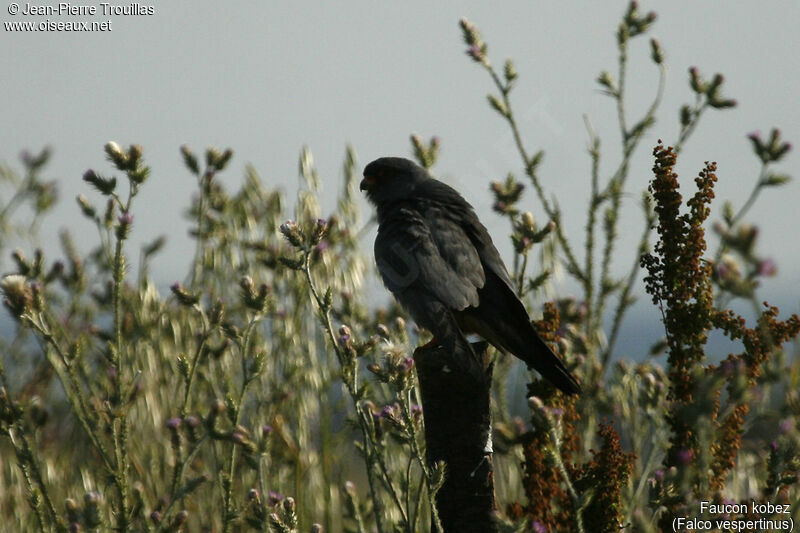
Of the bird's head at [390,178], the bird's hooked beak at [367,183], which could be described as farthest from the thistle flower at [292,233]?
the bird's hooked beak at [367,183]

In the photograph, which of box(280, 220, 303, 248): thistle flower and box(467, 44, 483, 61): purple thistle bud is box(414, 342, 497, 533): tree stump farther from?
box(467, 44, 483, 61): purple thistle bud

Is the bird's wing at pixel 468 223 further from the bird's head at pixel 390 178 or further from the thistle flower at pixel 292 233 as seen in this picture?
the thistle flower at pixel 292 233

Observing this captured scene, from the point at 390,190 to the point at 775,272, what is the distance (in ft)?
9.73

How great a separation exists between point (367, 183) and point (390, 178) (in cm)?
14

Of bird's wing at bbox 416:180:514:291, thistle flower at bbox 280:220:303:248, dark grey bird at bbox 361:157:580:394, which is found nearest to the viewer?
thistle flower at bbox 280:220:303:248

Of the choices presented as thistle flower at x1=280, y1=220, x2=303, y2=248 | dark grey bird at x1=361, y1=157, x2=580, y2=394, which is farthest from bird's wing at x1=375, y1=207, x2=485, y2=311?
thistle flower at x1=280, y1=220, x2=303, y2=248

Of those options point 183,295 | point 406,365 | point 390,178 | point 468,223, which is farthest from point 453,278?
point 390,178

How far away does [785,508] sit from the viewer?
283cm

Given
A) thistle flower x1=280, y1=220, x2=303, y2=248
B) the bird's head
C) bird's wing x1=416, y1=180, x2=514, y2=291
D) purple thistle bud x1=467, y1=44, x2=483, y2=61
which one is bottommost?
thistle flower x1=280, y1=220, x2=303, y2=248

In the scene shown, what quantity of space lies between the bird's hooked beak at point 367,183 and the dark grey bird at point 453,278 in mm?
664

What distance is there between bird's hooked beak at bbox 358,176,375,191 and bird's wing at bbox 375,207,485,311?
3.03ft

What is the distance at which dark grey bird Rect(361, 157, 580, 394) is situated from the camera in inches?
131

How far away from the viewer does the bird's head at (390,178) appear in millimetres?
4625

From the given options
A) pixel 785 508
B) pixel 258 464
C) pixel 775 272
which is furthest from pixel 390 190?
pixel 775 272
